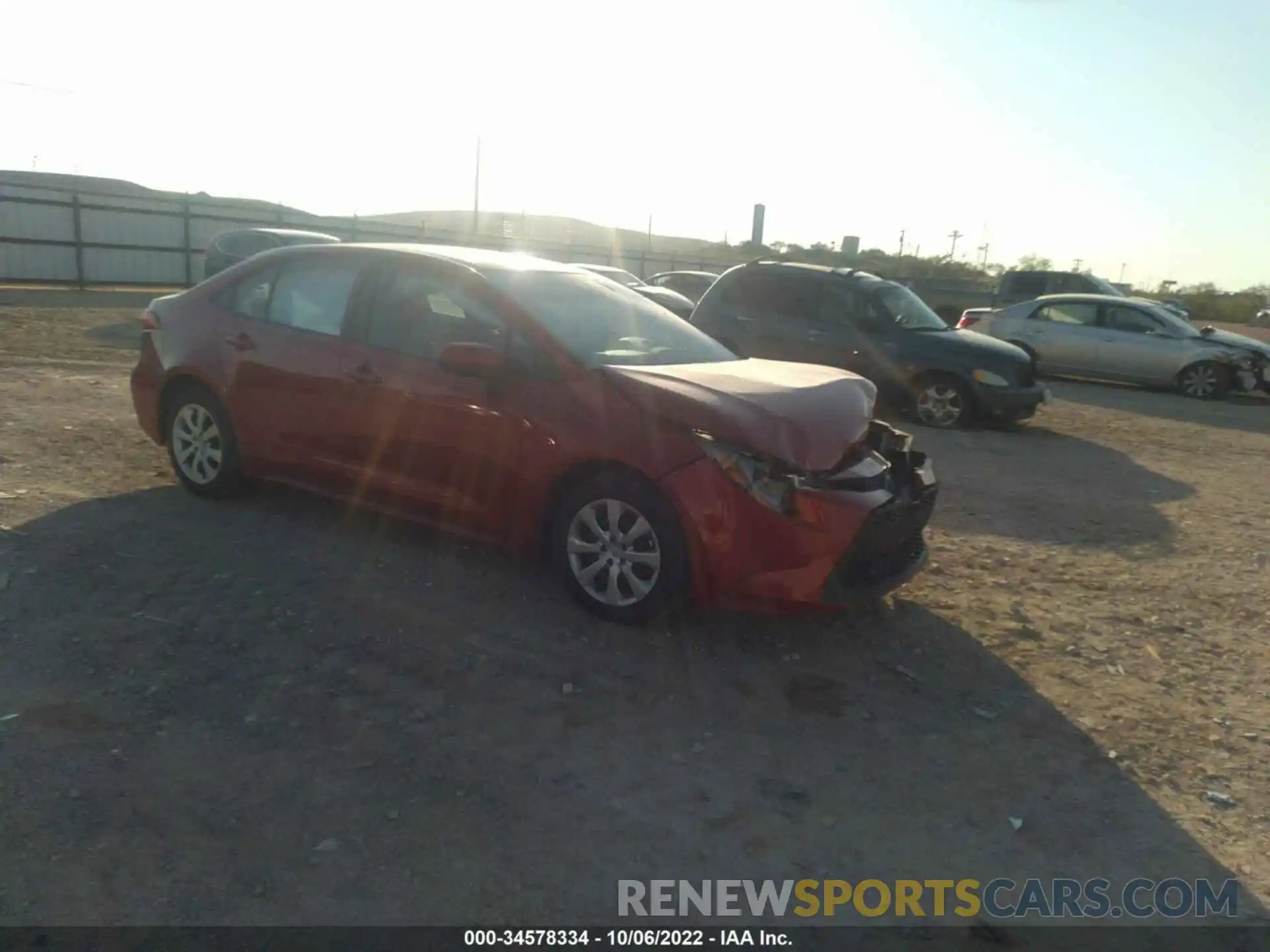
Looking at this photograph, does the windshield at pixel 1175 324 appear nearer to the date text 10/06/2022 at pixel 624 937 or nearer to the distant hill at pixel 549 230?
the date text 10/06/2022 at pixel 624 937

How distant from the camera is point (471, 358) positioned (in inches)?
183

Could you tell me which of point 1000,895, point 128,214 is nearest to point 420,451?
point 1000,895

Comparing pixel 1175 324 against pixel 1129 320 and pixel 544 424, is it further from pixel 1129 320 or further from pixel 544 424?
pixel 544 424

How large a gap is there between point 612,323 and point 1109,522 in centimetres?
399

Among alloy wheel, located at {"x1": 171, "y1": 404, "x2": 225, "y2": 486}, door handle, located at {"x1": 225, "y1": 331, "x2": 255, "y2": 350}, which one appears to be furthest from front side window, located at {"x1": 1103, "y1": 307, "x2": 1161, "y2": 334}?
alloy wheel, located at {"x1": 171, "y1": 404, "x2": 225, "y2": 486}

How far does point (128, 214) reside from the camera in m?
25.0

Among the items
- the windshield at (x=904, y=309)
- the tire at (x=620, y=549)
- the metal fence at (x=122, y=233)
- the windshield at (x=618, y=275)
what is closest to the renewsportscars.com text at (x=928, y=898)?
the tire at (x=620, y=549)

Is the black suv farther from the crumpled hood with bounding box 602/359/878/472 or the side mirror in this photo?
the side mirror

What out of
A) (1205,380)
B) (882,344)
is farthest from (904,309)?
(1205,380)

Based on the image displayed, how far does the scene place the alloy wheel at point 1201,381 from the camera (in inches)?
612

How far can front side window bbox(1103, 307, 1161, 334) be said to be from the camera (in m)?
15.9

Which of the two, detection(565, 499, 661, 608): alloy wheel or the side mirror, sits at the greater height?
the side mirror

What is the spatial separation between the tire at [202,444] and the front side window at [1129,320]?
46.1 ft

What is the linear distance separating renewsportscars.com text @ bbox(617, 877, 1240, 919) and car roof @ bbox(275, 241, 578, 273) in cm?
338
